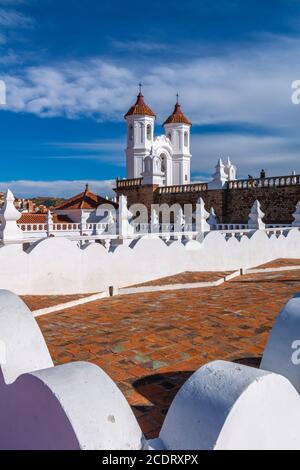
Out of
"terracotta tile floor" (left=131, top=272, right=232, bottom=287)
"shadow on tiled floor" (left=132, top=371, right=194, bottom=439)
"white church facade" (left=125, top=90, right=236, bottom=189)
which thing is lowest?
"shadow on tiled floor" (left=132, top=371, right=194, bottom=439)

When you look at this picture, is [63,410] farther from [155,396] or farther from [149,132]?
[149,132]

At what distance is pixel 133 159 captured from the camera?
1614 inches

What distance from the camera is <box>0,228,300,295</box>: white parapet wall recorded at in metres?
6.50

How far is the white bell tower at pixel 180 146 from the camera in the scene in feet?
141

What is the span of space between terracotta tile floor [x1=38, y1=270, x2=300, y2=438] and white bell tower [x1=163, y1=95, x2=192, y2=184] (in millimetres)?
37011

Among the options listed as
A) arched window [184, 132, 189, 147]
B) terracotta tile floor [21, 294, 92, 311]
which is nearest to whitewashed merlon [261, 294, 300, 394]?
terracotta tile floor [21, 294, 92, 311]

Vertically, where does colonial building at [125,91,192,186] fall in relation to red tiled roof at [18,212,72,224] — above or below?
above

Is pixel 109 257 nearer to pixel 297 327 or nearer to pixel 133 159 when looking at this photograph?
pixel 297 327

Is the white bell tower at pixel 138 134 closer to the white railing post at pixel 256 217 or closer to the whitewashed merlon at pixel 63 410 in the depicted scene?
the white railing post at pixel 256 217

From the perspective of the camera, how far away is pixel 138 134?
133 ft

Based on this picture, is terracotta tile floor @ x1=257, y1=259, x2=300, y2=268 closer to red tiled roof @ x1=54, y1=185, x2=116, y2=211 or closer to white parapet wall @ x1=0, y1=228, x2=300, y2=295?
white parapet wall @ x1=0, y1=228, x2=300, y2=295

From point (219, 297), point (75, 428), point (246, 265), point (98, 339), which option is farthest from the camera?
point (246, 265)
